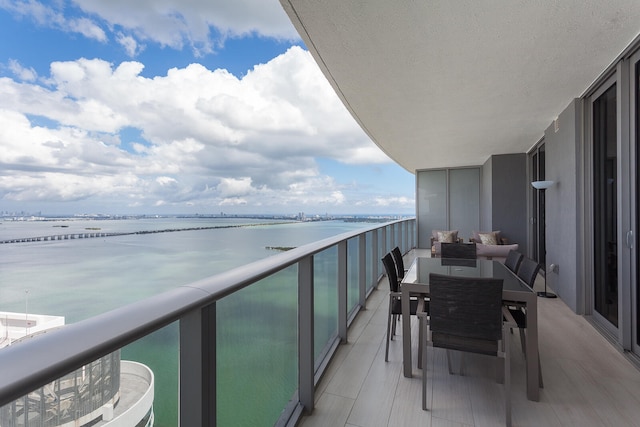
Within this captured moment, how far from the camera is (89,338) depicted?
1.78 feet

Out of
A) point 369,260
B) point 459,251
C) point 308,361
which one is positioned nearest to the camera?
point 308,361

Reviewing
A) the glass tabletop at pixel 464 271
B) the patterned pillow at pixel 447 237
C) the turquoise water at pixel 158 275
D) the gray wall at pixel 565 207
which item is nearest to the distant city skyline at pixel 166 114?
the turquoise water at pixel 158 275

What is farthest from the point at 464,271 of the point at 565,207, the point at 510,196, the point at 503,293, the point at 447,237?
the point at 510,196

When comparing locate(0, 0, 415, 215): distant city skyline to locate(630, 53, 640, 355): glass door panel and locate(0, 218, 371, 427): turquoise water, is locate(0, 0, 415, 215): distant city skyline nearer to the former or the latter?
locate(0, 218, 371, 427): turquoise water

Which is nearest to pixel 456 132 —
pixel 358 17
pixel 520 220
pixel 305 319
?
pixel 520 220

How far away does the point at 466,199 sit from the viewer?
912cm

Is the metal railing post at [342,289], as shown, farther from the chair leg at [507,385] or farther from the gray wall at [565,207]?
the gray wall at [565,207]

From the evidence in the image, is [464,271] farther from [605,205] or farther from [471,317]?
[605,205]

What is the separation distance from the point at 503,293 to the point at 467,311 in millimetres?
466

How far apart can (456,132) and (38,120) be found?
16.3 metres

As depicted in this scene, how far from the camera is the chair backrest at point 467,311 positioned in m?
1.71

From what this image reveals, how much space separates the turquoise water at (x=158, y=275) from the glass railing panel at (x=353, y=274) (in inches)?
14.0

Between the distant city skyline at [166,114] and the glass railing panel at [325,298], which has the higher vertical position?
the distant city skyline at [166,114]

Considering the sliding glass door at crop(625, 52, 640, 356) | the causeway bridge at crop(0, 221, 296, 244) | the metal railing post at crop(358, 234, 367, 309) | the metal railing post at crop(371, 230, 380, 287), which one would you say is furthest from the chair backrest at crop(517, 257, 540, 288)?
the causeway bridge at crop(0, 221, 296, 244)
